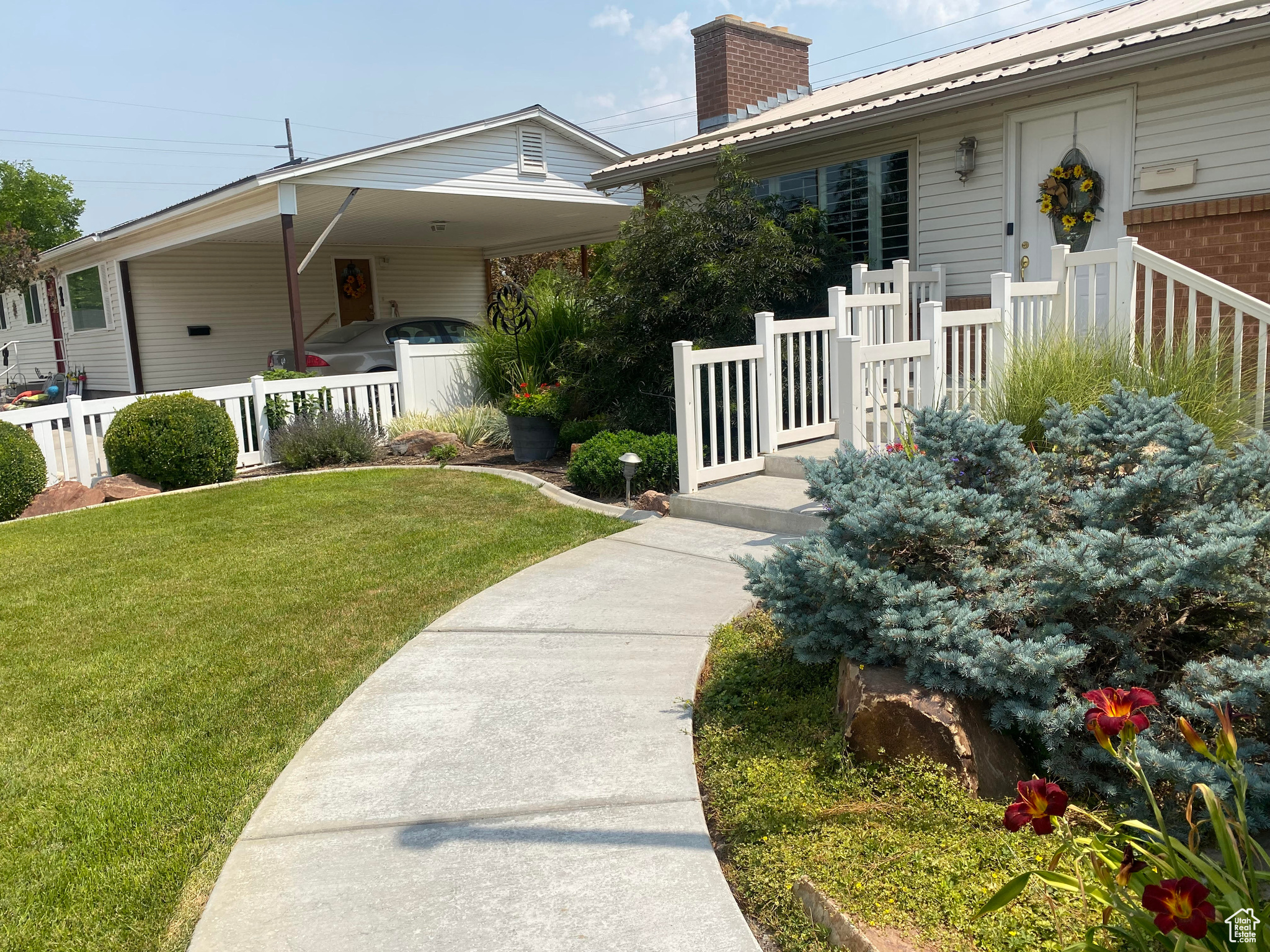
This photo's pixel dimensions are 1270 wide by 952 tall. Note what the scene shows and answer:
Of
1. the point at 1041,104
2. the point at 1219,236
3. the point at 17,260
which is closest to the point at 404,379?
the point at 1041,104

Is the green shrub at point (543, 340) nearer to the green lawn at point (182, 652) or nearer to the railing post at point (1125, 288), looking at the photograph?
the green lawn at point (182, 652)

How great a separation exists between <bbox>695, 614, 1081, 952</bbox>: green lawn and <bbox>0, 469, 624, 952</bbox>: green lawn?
1.50 meters

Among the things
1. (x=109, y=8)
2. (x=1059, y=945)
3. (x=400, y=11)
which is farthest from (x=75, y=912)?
(x=109, y=8)

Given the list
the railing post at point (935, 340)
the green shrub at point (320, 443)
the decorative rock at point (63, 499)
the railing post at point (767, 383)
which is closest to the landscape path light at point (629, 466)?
the railing post at point (767, 383)

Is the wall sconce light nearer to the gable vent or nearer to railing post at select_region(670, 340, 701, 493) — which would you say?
railing post at select_region(670, 340, 701, 493)

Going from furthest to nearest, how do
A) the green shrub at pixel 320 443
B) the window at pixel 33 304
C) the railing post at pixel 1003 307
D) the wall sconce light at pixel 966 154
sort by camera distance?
the window at pixel 33 304 < the green shrub at pixel 320 443 < the wall sconce light at pixel 966 154 < the railing post at pixel 1003 307

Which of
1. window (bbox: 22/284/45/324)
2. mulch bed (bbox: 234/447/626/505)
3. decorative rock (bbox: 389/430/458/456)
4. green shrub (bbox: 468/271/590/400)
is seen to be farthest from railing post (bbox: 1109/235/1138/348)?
window (bbox: 22/284/45/324)

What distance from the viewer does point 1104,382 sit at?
546cm

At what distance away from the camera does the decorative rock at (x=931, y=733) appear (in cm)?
271

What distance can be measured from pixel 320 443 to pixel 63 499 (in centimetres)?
245

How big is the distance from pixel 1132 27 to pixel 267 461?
938 cm

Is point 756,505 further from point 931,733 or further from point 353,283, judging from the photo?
point 353,283

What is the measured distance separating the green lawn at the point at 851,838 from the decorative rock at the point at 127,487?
7296mm

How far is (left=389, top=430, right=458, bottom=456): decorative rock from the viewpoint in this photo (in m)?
10.6
